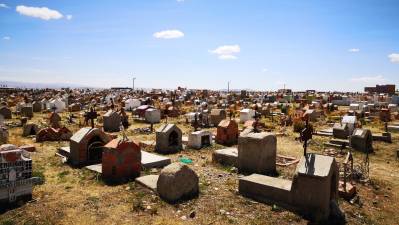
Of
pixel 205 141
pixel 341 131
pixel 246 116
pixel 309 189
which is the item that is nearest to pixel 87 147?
pixel 205 141

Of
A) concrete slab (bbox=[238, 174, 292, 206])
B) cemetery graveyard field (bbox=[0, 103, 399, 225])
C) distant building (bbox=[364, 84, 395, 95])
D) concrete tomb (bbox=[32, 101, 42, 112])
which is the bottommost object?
cemetery graveyard field (bbox=[0, 103, 399, 225])

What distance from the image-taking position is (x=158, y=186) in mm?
11430

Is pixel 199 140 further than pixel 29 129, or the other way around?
pixel 29 129

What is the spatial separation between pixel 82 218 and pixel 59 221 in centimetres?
62

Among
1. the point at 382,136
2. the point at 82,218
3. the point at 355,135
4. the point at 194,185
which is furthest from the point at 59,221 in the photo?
the point at 382,136

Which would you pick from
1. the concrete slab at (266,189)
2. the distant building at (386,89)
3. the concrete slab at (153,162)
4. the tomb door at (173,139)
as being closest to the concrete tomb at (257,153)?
the concrete slab at (266,189)

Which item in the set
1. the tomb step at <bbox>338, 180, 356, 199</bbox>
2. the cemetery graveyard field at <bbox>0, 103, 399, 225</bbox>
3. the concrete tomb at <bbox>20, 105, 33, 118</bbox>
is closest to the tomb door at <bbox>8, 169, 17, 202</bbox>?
the cemetery graveyard field at <bbox>0, 103, 399, 225</bbox>

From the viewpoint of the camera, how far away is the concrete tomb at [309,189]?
980 centimetres

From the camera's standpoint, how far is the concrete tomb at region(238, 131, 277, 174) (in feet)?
48.7

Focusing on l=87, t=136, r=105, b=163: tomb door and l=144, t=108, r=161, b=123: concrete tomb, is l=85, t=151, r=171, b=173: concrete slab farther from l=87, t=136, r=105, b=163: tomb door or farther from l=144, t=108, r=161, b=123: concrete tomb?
l=144, t=108, r=161, b=123: concrete tomb

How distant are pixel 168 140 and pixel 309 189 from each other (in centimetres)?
1127

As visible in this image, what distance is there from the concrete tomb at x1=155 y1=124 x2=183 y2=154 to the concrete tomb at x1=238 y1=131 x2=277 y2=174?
5.71 meters

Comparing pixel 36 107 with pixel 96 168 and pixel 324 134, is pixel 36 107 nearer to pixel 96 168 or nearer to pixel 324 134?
pixel 96 168

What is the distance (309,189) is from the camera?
9.96m
